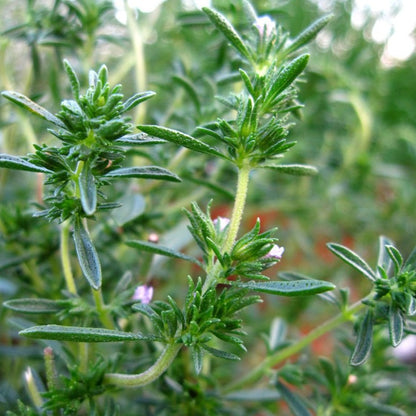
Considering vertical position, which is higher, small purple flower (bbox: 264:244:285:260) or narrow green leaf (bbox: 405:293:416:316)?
small purple flower (bbox: 264:244:285:260)

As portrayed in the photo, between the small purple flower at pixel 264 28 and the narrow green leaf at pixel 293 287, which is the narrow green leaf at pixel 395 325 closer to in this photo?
the narrow green leaf at pixel 293 287

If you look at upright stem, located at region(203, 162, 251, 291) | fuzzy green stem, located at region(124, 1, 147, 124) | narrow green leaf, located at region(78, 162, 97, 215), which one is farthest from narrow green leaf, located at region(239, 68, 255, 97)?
fuzzy green stem, located at region(124, 1, 147, 124)

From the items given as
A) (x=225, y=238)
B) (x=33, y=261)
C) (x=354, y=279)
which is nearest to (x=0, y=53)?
(x=33, y=261)

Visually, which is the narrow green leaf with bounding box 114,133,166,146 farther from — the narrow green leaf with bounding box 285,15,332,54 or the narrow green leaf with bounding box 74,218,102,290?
the narrow green leaf with bounding box 285,15,332,54

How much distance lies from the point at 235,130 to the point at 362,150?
915 mm

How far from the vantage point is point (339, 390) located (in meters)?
0.89

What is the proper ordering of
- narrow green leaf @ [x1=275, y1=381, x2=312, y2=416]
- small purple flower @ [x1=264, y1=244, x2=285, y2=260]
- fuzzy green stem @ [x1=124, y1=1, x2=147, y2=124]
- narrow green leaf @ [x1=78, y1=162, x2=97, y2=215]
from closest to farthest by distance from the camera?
narrow green leaf @ [x1=78, y1=162, x2=97, y2=215], small purple flower @ [x1=264, y1=244, x2=285, y2=260], narrow green leaf @ [x1=275, y1=381, x2=312, y2=416], fuzzy green stem @ [x1=124, y1=1, x2=147, y2=124]

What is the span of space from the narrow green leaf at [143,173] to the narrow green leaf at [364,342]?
0.32 meters

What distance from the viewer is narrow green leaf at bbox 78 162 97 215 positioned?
0.55 meters

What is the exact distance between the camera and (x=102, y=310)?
0.72 m

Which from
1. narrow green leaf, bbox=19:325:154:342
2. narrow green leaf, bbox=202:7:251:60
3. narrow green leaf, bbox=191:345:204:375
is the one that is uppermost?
narrow green leaf, bbox=202:7:251:60

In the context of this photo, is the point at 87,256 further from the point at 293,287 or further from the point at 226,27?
the point at 226,27

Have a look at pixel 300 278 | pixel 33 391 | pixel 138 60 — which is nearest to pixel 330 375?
pixel 300 278

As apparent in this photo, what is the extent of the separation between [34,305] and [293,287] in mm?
388
